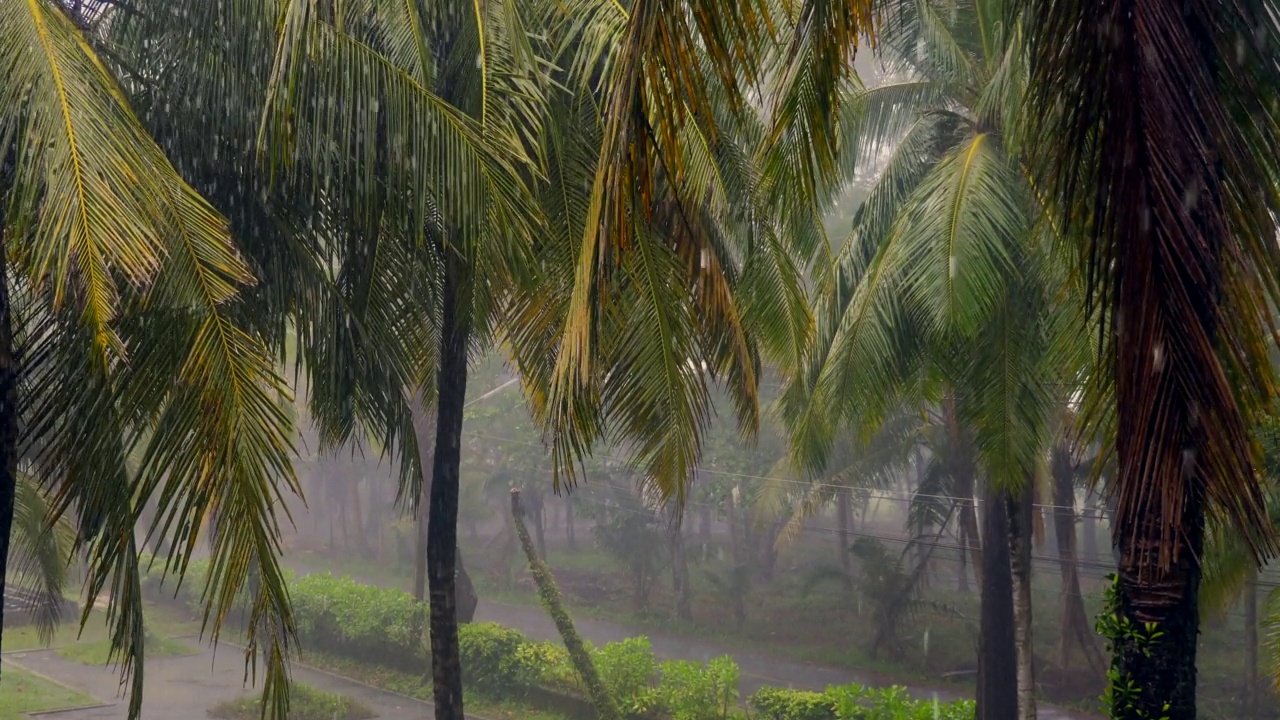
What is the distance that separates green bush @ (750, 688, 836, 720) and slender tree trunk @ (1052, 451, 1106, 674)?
6.76m

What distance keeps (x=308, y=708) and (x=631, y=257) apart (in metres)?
12.5

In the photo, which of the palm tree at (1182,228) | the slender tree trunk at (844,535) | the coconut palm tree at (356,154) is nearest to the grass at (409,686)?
the slender tree trunk at (844,535)

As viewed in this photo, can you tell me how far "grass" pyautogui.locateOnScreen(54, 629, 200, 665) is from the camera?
20.0 metres

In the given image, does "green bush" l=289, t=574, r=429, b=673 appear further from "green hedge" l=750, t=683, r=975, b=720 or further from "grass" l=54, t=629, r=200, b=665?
"green hedge" l=750, t=683, r=975, b=720

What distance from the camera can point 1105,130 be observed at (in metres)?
3.16

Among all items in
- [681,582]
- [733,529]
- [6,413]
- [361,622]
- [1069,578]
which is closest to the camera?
[6,413]

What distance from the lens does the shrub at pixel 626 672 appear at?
1496 cm

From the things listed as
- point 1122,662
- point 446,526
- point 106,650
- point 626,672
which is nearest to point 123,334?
point 1122,662

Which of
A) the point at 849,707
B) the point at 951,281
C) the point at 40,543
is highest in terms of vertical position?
the point at 951,281

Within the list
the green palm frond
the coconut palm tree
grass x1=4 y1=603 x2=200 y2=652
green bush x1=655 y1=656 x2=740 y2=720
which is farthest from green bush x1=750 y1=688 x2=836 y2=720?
grass x1=4 y1=603 x2=200 y2=652

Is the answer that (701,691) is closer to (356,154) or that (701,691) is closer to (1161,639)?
(356,154)

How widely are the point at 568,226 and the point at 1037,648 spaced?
16916mm

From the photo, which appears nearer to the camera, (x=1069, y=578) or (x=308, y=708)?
(x=308, y=708)

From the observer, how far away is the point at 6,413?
4.43 meters
